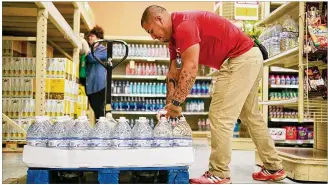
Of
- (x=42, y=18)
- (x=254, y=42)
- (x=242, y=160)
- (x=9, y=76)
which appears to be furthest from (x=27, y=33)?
(x=254, y=42)

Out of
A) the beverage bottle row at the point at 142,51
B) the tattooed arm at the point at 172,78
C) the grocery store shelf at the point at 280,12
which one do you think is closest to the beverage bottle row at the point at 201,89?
the beverage bottle row at the point at 142,51

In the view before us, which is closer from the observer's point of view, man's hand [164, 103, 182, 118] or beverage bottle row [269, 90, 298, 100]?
man's hand [164, 103, 182, 118]

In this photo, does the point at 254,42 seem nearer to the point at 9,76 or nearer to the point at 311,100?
the point at 311,100

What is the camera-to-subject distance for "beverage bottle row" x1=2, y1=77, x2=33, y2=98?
176 inches

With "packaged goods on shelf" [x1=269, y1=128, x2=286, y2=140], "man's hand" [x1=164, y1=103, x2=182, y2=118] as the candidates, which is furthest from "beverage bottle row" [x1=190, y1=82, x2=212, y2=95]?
"man's hand" [x1=164, y1=103, x2=182, y2=118]

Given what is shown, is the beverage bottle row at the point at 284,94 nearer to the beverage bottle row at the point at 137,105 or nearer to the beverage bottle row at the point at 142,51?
the beverage bottle row at the point at 137,105

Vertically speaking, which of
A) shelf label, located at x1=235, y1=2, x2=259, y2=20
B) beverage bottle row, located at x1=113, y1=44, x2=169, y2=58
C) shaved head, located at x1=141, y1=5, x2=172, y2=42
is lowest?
shaved head, located at x1=141, y1=5, x2=172, y2=42

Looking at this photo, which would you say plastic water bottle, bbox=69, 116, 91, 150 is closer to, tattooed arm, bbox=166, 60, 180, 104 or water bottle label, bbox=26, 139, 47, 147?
water bottle label, bbox=26, 139, 47, 147

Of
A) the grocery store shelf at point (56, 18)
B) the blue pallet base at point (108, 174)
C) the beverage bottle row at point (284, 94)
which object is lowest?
the blue pallet base at point (108, 174)

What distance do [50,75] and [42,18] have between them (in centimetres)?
89

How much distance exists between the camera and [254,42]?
290 centimetres

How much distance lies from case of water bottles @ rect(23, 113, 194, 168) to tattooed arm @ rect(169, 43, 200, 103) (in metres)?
0.23

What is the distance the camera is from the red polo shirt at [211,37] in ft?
8.36

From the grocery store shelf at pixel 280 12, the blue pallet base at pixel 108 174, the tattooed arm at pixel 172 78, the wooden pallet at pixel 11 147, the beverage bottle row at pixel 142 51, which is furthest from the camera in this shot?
the beverage bottle row at pixel 142 51
